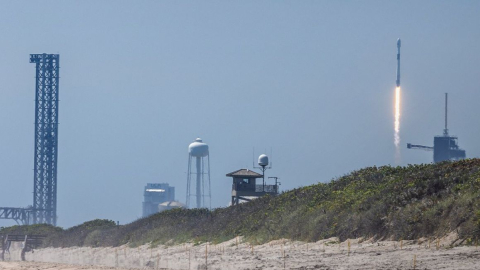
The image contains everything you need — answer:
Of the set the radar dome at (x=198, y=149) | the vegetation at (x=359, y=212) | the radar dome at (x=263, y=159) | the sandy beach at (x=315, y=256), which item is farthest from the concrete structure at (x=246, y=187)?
the radar dome at (x=198, y=149)

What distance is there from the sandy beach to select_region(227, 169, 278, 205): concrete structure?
2769cm

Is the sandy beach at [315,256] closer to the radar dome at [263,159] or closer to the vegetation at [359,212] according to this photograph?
the vegetation at [359,212]

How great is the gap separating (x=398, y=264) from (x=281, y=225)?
16907mm

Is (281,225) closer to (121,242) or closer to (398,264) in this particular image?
(398,264)

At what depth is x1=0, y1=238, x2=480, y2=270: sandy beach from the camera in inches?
1053

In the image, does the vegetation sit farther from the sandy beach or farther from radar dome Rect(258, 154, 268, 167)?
radar dome Rect(258, 154, 268, 167)

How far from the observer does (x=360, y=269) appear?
2692 centimetres

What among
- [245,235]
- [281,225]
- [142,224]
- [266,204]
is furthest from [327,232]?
[142,224]

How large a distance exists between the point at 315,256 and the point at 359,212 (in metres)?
6.40

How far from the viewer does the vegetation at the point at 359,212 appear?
105 feet

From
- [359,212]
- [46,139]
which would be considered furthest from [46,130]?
[359,212]

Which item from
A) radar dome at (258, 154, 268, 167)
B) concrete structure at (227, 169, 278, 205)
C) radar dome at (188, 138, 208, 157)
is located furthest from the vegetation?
radar dome at (188, 138, 208, 157)

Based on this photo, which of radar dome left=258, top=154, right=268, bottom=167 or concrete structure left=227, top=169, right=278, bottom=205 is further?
radar dome left=258, top=154, right=268, bottom=167

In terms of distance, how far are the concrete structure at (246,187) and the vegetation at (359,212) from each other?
14.0 meters
